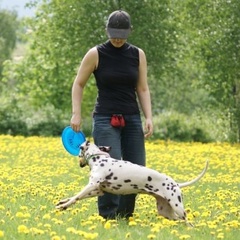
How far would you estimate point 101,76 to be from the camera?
8.52m

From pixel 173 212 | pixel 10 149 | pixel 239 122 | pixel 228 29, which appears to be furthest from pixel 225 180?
pixel 239 122

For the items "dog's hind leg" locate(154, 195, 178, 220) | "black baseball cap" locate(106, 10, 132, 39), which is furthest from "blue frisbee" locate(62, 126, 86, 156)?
"black baseball cap" locate(106, 10, 132, 39)

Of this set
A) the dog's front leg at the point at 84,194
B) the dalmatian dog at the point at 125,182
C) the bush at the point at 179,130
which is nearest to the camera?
the dog's front leg at the point at 84,194

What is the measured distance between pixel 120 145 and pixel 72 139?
2.08 feet

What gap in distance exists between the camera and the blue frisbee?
8869 mm

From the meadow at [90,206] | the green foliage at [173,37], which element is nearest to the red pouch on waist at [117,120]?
the meadow at [90,206]

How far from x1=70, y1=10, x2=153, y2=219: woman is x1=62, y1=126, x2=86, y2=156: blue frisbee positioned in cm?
25

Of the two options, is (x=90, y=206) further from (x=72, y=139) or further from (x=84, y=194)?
(x=84, y=194)

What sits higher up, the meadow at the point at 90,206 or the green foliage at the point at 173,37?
the green foliage at the point at 173,37

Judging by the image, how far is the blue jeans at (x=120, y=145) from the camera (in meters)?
8.54

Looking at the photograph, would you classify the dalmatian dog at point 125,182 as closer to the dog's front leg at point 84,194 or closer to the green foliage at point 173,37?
the dog's front leg at point 84,194

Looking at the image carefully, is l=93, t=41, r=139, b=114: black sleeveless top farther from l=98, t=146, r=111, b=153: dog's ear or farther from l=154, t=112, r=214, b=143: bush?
l=154, t=112, r=214, b=143: bush

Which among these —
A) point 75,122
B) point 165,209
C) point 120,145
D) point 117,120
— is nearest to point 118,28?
point 117,120

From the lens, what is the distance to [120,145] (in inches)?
342
